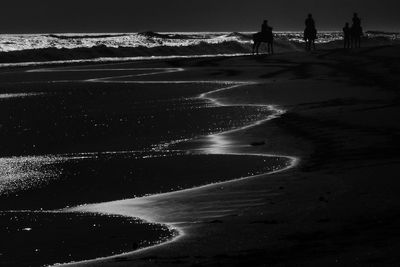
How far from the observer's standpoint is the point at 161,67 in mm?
40125

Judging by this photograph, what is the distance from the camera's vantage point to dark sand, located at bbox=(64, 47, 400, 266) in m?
6.98

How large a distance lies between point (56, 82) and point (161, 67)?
931 cm

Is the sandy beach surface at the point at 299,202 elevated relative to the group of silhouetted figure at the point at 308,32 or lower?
elevated

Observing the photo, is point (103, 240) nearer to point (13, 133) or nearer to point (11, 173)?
point (11, 173)

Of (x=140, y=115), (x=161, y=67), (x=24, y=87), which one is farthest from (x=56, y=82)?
(x=140, y=115)

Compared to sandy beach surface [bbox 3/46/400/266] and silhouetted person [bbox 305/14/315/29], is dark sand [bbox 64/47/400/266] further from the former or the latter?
silhouetted person [bbox 305/14/315/29]

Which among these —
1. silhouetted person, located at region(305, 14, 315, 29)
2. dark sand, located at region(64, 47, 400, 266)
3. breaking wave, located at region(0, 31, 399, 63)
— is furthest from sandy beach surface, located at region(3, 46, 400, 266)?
breaking wave, located at region(0, 31, 399, 63)

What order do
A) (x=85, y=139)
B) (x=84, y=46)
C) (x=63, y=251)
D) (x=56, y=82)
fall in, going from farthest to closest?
(x=84, y=46), (x=56, y=82), (x=85, y=139), (x=63, y=251)

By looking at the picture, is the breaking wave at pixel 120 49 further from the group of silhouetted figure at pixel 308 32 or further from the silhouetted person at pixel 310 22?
the silhouetted person at pixel 310 22

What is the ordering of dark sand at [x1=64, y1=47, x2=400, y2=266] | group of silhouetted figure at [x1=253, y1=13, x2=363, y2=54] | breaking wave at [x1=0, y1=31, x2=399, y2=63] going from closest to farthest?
1. dark sand at [x1=64, y1=47, x2=400, y2=266]
2. group of silhouetted figure at [x1=253, y1=13, x2=363, y2=54]
3. breaking wave at [x1=0, y1=31, x2=399, y2=63]

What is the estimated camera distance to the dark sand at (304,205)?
6.98 m

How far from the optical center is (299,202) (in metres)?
8.95

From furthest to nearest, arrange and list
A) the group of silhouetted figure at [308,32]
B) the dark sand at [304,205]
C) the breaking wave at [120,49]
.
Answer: the breaking wave at [120,49] → the group of silhouetted figure at [308,32] → the dark sand at [304,205]

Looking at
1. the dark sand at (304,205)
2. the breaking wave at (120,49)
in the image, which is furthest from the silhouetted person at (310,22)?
the dark sand at (304,205)
